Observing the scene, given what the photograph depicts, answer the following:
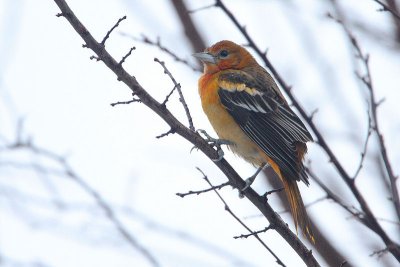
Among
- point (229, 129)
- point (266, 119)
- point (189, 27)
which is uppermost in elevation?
point (189, 27)

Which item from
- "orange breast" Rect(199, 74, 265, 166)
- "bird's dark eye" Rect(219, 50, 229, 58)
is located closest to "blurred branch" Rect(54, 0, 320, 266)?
"orange breast" Rect(199, 74, 265, 166)

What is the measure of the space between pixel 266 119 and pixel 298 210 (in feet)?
3.22

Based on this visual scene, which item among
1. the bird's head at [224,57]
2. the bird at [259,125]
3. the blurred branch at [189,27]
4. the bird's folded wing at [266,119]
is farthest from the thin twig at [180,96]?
the blurred branch at [189,27]

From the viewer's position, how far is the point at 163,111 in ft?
11.2

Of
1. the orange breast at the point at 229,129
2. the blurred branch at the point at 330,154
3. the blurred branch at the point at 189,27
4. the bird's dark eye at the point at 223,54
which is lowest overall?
the blurred branch at the point at 330,154

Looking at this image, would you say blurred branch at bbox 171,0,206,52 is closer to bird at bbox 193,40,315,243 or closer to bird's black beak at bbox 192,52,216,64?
bird's black beak at bbox 192,52,216,64

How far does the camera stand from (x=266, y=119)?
511 cm

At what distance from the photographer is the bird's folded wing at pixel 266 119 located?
15.1ft

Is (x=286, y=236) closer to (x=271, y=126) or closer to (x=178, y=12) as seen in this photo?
(x=271, y=126)

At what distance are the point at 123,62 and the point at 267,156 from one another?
5.96ft

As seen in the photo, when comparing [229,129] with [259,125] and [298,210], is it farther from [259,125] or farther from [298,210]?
[298,210]

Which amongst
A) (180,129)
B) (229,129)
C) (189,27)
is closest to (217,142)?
(229,129)

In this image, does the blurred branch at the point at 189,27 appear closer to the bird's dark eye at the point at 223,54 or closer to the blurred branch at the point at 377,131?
the bird's dark eye at the point at 223,54

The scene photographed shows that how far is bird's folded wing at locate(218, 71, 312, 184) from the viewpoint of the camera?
15.1 ft
